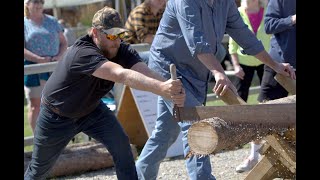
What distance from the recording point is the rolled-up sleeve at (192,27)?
5.14 m

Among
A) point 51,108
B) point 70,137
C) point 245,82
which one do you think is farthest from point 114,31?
point 245,82

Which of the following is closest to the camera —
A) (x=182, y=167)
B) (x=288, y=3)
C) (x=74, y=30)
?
(x=288, y=3)

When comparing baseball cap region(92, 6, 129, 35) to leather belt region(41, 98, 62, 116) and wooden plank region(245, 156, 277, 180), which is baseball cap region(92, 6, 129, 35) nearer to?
leather belt region(41, 98, 62, 116)

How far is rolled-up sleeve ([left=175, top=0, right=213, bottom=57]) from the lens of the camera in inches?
203

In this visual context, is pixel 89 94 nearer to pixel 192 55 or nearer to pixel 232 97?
pixel 192 55

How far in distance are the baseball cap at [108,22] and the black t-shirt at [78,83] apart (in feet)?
0.45

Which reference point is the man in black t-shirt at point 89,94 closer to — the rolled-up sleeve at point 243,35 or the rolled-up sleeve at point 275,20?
the rolled-up sleeve at point 243,35

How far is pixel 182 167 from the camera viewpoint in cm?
767

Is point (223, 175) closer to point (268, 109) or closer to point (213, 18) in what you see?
point (213, 18)

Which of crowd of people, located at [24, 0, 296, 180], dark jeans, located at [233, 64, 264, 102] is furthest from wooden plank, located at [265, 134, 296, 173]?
dark jeans, located at [233, 64, 264, 102]

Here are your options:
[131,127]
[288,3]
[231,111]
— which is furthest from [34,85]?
[231,111]

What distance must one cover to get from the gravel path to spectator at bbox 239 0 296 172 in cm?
21

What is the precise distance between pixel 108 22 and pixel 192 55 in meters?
0.64

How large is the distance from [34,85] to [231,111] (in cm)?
421
